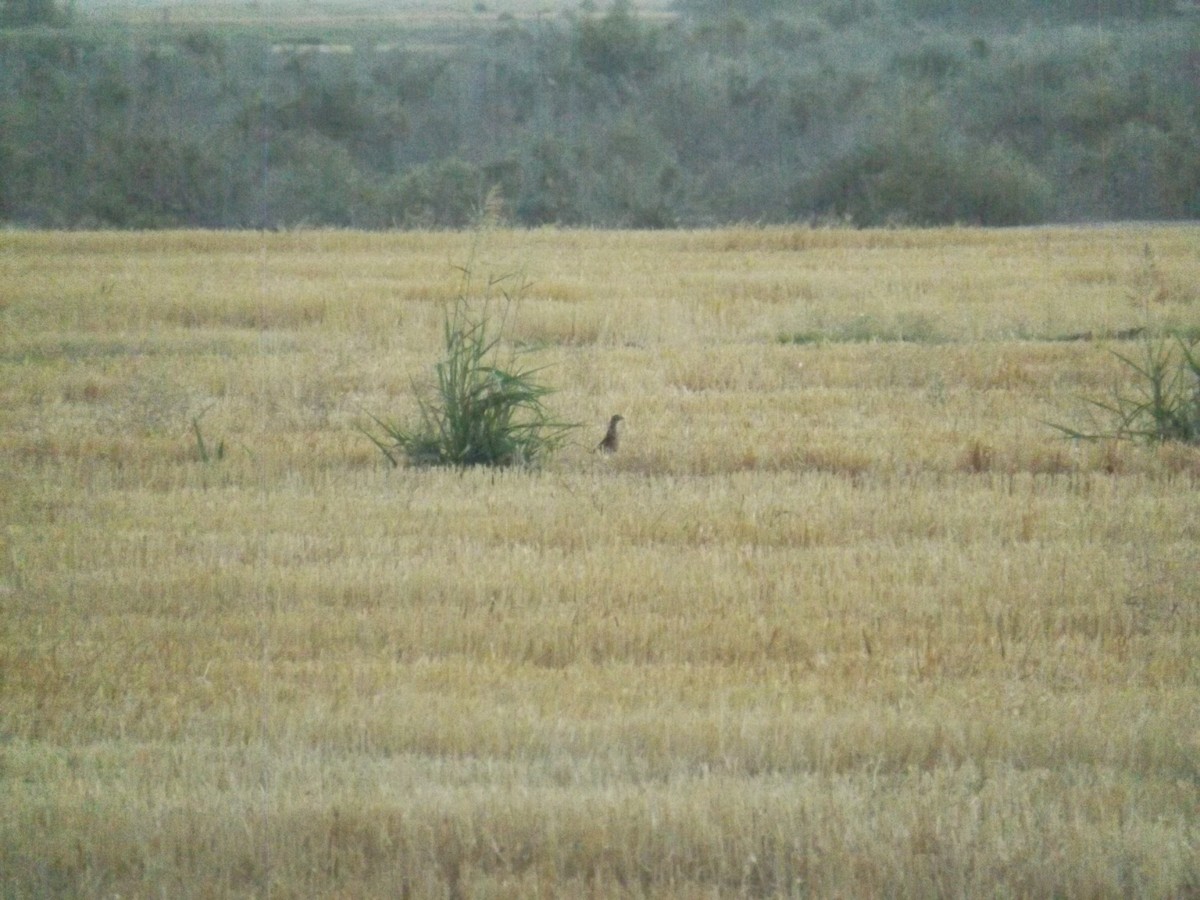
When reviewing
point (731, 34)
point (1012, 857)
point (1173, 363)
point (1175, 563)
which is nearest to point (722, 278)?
point (1173, 363)

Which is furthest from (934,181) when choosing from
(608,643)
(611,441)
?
(608,643)

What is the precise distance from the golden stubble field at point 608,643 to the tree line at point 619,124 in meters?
30.3

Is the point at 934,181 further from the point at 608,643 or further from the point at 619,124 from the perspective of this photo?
the point at 608,643

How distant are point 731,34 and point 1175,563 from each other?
2760 inches

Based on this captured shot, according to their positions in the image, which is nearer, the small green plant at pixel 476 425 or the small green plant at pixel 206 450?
the small green plant at pixel 476 425

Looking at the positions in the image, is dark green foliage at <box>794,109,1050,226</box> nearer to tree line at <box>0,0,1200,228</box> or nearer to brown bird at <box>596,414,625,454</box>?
tree line at <box>0,0,1200,228</box>

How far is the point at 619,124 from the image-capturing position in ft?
180

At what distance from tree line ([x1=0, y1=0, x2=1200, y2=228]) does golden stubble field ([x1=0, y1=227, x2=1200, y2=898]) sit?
99.3 ft

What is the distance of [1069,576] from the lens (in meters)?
7.99

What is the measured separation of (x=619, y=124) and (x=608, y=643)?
1935 inches

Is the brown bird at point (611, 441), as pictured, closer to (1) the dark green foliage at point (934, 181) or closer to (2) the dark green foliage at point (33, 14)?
(1) the dark green foliage at point (934, 181)

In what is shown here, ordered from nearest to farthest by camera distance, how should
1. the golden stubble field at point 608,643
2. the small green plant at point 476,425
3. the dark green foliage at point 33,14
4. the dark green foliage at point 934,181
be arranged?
the golden stubble field at point 608,643
the small green plant at point 476,425
the dark green foliage at point 934,181
the dark green foliage at point 33,14

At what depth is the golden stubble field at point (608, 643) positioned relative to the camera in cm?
501

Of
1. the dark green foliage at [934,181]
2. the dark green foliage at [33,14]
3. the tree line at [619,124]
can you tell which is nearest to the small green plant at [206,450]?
the tree line at [619,124]
